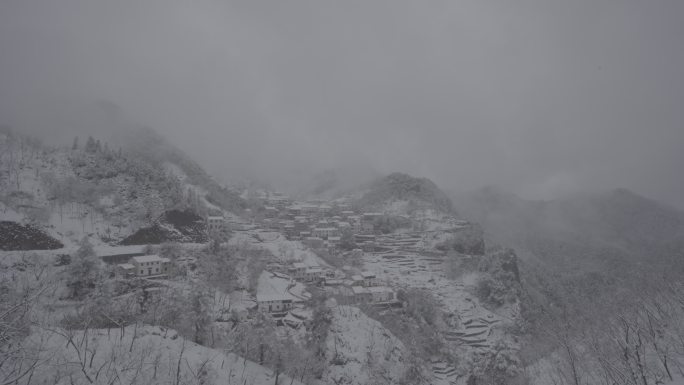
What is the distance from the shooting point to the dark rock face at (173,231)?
4530cm

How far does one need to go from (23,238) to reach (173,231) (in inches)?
615

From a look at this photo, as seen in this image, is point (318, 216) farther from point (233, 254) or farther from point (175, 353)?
point (175, 353)

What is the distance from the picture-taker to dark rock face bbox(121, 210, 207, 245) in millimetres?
45297

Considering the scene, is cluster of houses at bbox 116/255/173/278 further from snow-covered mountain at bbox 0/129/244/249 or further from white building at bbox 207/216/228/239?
white building at bbox 207/216/228/239

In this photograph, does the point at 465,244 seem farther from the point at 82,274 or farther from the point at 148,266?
the point at 82,274

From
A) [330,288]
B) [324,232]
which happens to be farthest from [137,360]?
[324,232]

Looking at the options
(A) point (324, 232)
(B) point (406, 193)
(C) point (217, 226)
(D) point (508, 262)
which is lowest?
(D) point (508, 262)

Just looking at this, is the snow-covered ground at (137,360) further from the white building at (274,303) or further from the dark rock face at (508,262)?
the dark rock face at (508,262)

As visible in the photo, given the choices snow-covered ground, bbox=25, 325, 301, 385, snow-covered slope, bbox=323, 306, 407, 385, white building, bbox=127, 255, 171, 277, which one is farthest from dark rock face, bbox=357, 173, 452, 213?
snow-covered ground, bbox=25, 325, 301, 385

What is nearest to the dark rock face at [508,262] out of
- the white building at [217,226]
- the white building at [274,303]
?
the white building at [274,303]

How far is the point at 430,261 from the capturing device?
57.7 meters

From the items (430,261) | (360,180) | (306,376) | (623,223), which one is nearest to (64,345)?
(306,376)

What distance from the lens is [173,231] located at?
4847cm

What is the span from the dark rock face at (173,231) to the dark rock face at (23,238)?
24.0 feet
